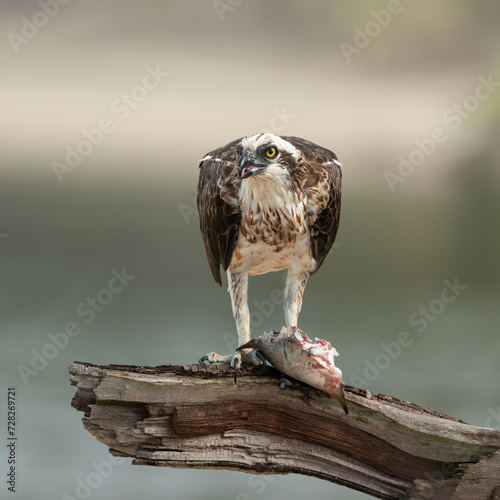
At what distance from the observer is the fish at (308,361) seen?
11.0ft

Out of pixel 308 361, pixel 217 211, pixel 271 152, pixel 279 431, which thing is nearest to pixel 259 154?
pixel 271 152

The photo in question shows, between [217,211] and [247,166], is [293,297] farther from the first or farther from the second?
[247,166]

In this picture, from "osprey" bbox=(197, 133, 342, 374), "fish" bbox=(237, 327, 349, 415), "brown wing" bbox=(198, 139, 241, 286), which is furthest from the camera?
"brown wing" bbox=(198, 139, 241, 286)

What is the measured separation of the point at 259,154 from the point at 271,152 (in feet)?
0.22

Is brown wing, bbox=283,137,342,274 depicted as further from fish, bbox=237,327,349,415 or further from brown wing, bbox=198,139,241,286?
fish, bbox=237,327,349,415

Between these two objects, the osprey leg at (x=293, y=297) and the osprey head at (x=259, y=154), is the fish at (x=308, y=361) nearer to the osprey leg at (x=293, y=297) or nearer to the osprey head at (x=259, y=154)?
the osprey leg at (x=293, y=297)

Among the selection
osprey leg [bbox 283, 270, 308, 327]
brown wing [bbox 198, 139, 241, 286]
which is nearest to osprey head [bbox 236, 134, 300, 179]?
brown wing [bbox 198, 139, 241, 286]

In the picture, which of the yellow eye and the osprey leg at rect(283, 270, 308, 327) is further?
the osprey leg at rect(283, 270, 308, 327)

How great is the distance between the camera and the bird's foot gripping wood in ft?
11.7

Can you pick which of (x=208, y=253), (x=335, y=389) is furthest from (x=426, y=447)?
(x=208, y=253)

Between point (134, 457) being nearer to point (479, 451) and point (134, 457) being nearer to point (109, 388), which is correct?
point (109, 388)

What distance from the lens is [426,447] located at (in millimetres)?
3420

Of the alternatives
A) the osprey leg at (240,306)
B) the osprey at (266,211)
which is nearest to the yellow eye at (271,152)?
the osprey at (266,211)

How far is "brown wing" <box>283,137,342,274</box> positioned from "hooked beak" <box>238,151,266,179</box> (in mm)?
396
